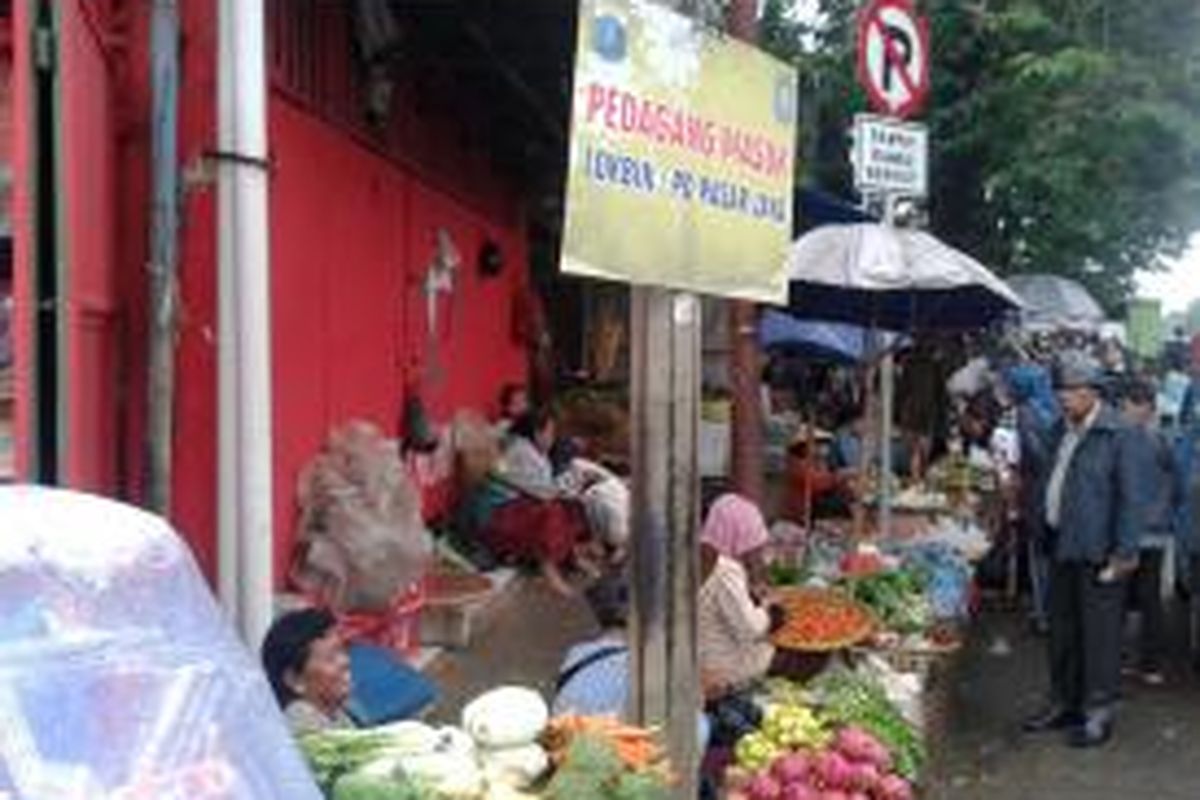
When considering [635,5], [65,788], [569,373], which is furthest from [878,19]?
[569,373]

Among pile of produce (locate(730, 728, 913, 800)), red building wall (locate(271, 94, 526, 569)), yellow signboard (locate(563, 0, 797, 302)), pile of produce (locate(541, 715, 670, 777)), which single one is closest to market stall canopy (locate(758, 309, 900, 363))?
red building wall (locate(271, 94, 526, 569))

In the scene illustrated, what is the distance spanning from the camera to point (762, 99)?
5426 mm

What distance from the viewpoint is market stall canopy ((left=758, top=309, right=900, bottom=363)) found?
14891 millimetres

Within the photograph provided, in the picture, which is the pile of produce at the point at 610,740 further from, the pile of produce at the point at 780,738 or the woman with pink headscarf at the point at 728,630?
the woman with pink headscarf at the point at 728,630

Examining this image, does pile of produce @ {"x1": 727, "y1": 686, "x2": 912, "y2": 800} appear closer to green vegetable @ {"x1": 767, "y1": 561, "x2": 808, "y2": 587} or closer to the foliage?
green vegetable @ {"x1": 767, "y1": 561, "x2": 808, "y2": 587}

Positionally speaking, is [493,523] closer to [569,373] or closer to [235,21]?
[235,21]

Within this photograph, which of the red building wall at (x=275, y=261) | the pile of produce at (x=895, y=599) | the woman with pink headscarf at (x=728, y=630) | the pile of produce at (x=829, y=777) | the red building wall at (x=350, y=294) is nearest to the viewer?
the red building wall at (x=275, y=261)

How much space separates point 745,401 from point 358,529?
8.12ft

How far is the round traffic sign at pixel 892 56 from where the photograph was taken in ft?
31.2

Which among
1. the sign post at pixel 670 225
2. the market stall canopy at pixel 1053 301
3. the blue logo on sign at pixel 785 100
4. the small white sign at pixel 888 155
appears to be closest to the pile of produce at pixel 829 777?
the sign post at pixel 670 225

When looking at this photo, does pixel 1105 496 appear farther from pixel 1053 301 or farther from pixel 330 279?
pixel 1053 301

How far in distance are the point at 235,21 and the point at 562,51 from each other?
16.3ft

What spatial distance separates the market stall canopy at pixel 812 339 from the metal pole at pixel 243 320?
836 centimetres

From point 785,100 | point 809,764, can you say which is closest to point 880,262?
point 809,764
